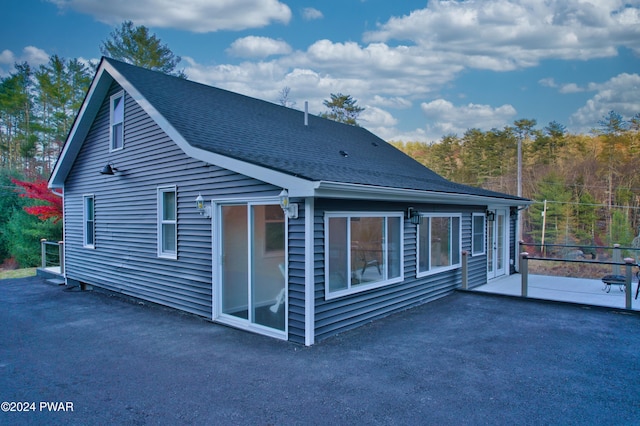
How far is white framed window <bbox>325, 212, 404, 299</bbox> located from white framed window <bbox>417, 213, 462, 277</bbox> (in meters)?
0.86

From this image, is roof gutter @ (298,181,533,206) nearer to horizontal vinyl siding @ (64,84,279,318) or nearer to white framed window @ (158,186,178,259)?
horizontal vinyl siding @ (64,84,279,318)

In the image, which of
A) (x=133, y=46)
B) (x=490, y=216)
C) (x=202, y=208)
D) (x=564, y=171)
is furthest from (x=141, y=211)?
(x=564, y=171)

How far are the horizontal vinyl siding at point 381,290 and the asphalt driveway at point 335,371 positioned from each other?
0.74 ft

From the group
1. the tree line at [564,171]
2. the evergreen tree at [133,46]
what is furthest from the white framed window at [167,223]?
the tree line at [564,171]

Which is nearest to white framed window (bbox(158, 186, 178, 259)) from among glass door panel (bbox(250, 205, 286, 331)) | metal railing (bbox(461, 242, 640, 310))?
glass door panel (bbox(250, 205, 286, 331))

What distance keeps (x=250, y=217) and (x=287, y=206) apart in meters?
0.86

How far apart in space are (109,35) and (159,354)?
21904mm

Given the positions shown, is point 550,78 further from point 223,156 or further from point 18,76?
point 18,76

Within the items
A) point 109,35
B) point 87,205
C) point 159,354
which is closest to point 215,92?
point 87,205

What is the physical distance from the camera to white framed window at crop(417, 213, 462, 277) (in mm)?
7188

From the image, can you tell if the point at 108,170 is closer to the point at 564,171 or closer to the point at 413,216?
the point at 413,216

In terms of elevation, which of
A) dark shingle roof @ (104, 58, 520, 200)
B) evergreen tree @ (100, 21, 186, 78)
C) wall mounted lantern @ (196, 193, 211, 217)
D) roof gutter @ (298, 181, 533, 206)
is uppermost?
evergreen tree @ (100, 21, 186, 78)

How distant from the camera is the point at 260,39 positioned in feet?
64.8

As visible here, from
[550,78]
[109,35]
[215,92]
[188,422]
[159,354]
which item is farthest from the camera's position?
[550,78]
